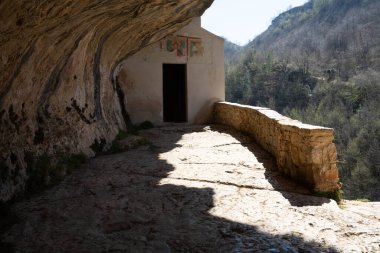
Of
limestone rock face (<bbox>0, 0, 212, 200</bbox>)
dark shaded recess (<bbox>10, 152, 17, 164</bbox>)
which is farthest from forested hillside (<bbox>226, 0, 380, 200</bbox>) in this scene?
dark shaded recess (<bbox>10, 152, 17, 164</bbox>)

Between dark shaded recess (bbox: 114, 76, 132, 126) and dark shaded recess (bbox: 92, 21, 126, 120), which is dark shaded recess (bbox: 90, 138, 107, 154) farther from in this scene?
dark shaded recess (bbox: 114, 76, 132, 126)

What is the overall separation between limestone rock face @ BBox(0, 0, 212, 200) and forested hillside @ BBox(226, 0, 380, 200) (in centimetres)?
1815

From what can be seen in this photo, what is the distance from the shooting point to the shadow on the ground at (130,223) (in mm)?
2604

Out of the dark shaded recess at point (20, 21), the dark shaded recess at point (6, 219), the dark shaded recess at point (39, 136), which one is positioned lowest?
the dark shaded recess at point (6, 219)

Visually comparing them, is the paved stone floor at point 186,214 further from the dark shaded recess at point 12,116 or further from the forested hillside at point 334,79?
the forested hillside at point 334,79

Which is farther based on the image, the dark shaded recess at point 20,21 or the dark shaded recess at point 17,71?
the dark shaded recess at point 17,71

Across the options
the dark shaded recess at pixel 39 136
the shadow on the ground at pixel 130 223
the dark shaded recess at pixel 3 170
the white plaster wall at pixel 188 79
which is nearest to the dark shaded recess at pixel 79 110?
the dark shaded recess at pixel 39 136

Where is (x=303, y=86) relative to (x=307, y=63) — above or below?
below

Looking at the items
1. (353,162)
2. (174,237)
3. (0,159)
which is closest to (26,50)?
(0,159)

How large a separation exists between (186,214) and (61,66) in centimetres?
267

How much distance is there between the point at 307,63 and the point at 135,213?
44.7 metres

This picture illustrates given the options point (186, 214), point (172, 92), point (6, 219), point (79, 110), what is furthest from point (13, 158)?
point (172, 92)

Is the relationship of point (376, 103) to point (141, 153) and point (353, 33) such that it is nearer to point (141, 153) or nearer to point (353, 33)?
point (353, 33)

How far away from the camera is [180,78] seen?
13031 mm
